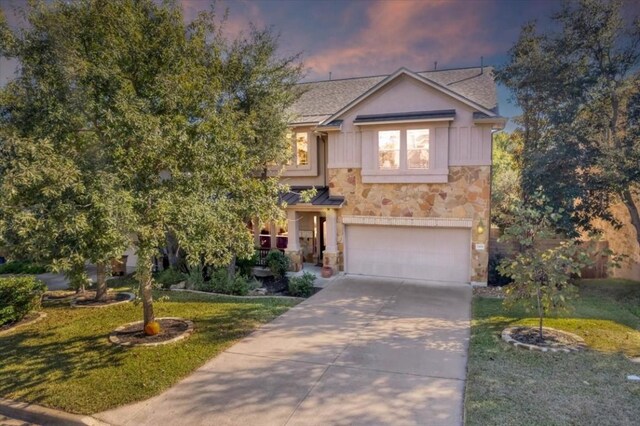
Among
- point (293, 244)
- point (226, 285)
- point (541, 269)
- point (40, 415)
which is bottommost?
point (40, 415)

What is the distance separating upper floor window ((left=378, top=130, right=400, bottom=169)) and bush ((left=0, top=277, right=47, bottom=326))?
11220 millimetres

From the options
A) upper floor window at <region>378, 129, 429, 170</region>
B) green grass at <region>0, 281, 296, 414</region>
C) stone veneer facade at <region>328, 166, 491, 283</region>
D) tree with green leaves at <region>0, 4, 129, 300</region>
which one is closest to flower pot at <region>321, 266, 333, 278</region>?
stone veneer facade at <region>328, 166, 491, 283</region>

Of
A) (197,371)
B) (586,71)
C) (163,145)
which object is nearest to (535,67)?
(586,71)

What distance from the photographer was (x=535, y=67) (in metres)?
12.9

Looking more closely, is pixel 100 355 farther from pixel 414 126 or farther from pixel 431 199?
pixel 414 126

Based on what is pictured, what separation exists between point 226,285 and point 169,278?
2289mm

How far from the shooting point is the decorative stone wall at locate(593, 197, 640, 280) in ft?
42.8

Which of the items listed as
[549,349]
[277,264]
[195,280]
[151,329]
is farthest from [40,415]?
[277,264]

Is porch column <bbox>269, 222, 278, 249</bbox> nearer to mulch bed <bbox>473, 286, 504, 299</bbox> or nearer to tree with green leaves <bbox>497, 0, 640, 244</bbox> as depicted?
mulch bed <bbox>473, 286, 504, 299</bbox>

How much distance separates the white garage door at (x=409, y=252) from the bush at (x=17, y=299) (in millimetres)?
9847

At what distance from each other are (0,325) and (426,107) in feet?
45.4

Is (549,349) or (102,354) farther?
(102,354)

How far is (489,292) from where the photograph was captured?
12.5m

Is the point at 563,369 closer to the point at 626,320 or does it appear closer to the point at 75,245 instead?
the point at 626,320
